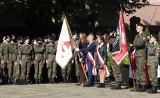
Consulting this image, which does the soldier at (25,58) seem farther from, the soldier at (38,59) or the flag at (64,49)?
the flag at (64,49)

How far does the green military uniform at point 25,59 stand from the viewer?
1705cm

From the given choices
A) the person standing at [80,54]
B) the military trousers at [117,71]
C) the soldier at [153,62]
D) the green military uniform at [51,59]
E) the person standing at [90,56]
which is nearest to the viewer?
the soldier at [153,62]

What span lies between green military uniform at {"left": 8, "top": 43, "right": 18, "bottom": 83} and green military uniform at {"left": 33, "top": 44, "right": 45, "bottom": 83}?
74cm

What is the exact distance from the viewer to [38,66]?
17438 mm

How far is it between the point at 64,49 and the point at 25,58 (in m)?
1.65

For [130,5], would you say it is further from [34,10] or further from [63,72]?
[63,72]

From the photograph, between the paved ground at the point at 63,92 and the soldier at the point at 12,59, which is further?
the soldier at the point at 12,59

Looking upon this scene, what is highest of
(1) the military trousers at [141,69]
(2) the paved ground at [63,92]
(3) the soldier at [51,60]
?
(3) the soldier at [51,60]

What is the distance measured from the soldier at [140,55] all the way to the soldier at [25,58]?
445 cm

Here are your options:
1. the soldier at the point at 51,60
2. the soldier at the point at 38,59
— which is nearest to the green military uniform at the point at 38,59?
the soldier at the point at 38,59

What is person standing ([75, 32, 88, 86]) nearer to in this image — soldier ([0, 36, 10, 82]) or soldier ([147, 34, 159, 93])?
soldier ([0, 36, 10, 82])

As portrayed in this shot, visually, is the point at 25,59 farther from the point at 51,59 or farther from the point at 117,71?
the point at 117,71

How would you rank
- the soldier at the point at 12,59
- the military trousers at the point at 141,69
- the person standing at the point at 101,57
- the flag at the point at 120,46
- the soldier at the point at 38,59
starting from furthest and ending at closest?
the soldier at the point at 38,59
the soldier at the point at 12,59
the person standing at the point at 101,57
the flag at the point at 120,46
the military trousers at the point at 141,69

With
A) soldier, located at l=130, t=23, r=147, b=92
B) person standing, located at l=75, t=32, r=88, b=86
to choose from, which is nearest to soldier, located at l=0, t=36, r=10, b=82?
person standing, located at l=75, t=32, r=88, b=86
